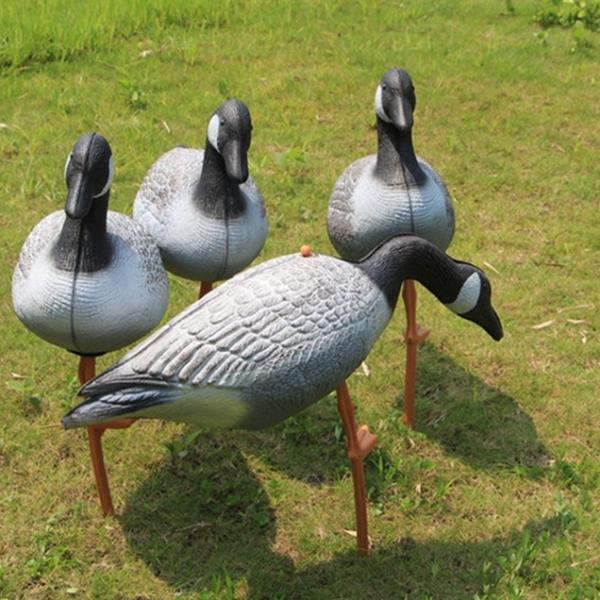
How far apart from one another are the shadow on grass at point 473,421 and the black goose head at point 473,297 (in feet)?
2.57

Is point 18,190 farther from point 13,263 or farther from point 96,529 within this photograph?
point 96,529

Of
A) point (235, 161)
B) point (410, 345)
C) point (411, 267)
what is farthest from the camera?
point (410, 345)

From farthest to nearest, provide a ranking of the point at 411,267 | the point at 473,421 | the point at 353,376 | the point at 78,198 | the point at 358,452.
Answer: the point at 353,376 < the point at 473,421 < the point at 358,452 < the point at 411,267 < the point at 78,198

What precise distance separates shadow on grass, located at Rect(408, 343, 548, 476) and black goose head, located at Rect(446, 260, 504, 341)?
784mm

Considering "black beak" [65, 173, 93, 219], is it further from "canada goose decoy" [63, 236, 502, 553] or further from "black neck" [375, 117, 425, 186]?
"black neck" [375, 117, 425, 186]

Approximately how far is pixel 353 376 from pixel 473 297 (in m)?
1.24

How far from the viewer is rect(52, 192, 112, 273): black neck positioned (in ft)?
11.5

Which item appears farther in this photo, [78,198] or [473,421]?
[473,421]

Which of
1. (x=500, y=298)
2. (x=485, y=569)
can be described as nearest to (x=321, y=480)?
(x=485, y=569)

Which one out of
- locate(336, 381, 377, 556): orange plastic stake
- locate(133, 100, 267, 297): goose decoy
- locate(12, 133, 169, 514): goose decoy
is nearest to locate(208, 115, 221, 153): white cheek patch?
locate(133, 100, 267, 297): goose decoy

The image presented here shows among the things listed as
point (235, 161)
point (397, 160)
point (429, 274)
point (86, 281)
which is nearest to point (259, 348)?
point (86, 281)

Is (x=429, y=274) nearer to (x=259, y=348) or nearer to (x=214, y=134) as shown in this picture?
(x=259, y=348)

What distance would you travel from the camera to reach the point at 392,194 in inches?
158

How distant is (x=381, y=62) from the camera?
8031mm
